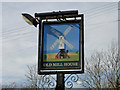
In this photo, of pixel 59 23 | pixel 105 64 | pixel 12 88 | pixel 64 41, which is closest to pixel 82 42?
pixel 64 41

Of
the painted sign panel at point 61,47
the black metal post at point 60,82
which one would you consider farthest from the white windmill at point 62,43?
the black metal post at point 60,82

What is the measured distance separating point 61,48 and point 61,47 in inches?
1.1

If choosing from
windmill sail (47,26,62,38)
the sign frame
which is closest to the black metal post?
the sign frame

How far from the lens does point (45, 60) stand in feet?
22.0

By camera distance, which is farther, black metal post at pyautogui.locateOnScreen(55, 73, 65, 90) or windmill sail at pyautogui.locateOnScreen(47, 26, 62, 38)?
windmill sail at pyautogui.locateOnScreen(47, 26, 62, 38)

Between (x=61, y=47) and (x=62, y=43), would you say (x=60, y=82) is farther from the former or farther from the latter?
(x=62, y=43)

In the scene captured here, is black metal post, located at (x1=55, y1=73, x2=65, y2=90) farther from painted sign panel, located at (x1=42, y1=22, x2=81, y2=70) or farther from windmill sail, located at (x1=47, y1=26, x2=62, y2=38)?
windmill sail, located at (x1=47, y1=26, x2=62, y2=38)

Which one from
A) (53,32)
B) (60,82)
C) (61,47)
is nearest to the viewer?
(60,82)

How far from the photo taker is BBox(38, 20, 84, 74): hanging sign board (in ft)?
21.2

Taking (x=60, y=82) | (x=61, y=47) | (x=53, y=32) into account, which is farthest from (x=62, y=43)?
(x=60, y=82)

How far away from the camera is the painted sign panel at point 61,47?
6500mm

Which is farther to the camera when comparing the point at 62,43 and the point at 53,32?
the point at 53,32

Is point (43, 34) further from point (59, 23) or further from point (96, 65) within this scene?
point (96, 65)

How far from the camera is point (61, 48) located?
6.61m
